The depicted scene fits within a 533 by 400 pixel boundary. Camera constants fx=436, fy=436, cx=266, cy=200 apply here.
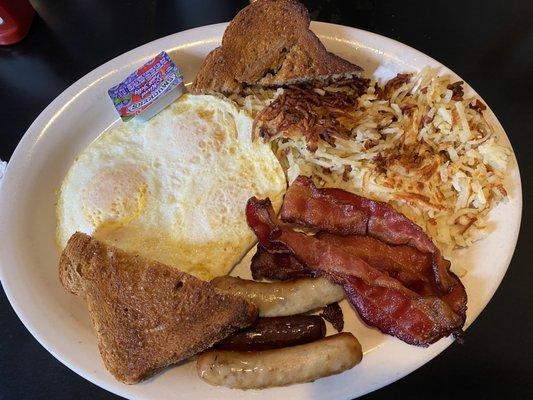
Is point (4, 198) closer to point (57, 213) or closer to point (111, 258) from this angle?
point (57, 213)

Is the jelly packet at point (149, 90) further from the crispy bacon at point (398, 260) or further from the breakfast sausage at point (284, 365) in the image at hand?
the breakfast sausage at point (284, 365)

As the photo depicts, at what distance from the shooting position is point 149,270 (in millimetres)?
2039

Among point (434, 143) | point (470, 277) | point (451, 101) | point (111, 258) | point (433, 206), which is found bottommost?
point (111, 258)

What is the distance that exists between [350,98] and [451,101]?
0.55 metres

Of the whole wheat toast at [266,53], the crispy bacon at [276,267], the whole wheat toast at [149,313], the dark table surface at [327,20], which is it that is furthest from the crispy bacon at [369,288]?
the whole wheat toast at [266,53]

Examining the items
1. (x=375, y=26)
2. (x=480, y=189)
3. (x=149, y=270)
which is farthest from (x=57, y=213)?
(x=375, y=26)

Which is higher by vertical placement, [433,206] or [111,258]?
[433,206]

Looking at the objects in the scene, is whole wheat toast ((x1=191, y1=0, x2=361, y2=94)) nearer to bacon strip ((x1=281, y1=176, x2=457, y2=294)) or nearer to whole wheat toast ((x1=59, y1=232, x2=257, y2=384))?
bacon strip ((x1=281, y1=176, x2=457, y2=294))

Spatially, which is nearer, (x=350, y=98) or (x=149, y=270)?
(x=149, y=270)

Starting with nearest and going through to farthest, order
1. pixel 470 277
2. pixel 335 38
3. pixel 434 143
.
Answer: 1. pixel 470 277
2. pixel 434 143
3. pixel 335 38

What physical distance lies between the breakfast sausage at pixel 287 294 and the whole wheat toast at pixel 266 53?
1176 mm

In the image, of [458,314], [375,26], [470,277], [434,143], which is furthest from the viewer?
[375,26]

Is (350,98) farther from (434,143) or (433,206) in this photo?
(433,206)

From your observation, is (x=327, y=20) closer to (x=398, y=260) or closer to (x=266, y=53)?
(x=266, y=53)
